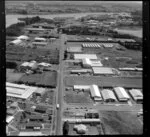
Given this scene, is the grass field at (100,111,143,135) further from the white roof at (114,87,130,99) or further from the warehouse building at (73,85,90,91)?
the warehouse building at (73,85,90,91)

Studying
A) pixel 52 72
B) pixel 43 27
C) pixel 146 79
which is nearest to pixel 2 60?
pixel 146 79

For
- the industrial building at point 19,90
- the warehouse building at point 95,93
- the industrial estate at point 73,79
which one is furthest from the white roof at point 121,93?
the industrial building at point 19,90

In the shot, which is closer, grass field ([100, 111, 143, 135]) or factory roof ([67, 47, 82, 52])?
grass field ([100, 111, 143, 135])

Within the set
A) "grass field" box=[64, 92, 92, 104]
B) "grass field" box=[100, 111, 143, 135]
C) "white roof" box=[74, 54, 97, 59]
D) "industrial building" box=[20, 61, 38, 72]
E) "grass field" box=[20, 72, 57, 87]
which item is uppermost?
"white roof" box=[74, 54, 97, 59]

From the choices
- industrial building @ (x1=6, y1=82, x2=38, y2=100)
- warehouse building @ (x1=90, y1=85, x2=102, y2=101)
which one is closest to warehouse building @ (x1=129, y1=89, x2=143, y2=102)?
warehouse building @ (x1=90, y1=85, x2=102, y2=101)

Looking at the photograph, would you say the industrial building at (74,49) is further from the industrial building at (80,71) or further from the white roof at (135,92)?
the white roof at (135,92)

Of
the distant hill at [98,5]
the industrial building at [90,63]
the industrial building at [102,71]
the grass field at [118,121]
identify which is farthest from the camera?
the industrial building at [90,63]

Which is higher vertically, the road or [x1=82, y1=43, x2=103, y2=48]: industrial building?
[x1=82, y1=43, x2=103, y2=48]: industrial building
